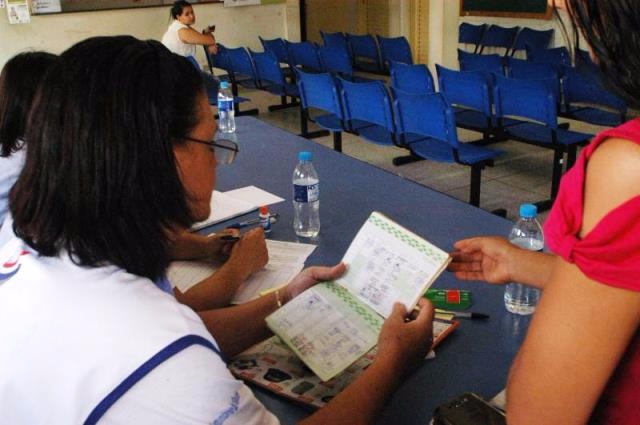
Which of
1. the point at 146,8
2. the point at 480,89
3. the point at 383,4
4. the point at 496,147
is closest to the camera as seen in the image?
the point at 480,89

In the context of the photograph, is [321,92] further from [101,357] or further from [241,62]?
[101,357]

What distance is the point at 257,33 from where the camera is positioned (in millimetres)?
8547

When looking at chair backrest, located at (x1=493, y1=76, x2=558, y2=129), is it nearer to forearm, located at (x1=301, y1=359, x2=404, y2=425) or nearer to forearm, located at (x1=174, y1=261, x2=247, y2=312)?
forearm, located at (x1=174, y1=261, x2=247, y2=312)

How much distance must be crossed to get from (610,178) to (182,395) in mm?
540

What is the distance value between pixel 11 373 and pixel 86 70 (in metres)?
0.41

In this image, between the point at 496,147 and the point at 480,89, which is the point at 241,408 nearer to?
the point at 480,89

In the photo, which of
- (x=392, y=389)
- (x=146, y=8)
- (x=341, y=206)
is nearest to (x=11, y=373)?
(x=392, y=389)

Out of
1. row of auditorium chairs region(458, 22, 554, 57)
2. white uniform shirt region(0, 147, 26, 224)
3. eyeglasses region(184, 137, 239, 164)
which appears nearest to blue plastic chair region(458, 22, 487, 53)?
A: row of auditorium chairs region(458, 22, 554, 57)

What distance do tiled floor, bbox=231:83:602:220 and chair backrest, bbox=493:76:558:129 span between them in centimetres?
53

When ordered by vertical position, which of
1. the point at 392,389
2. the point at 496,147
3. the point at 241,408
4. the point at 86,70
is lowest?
the point at 496,147

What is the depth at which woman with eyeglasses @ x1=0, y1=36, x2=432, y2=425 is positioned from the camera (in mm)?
761

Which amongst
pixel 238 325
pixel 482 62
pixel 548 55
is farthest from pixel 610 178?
pixel 548 55

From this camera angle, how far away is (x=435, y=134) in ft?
12.4

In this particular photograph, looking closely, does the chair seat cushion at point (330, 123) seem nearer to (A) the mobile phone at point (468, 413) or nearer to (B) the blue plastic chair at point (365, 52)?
(B) the blue plastic chair at point (365, 52)
